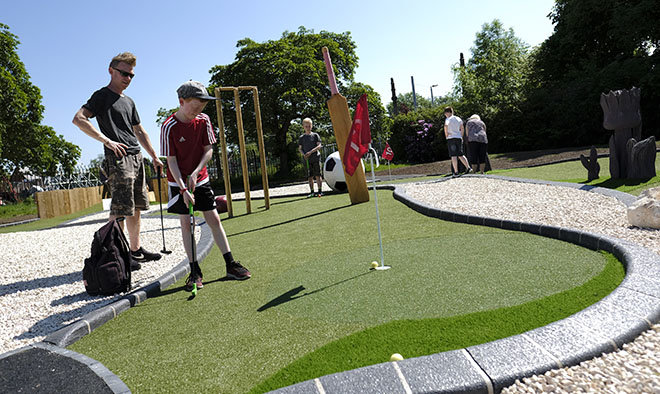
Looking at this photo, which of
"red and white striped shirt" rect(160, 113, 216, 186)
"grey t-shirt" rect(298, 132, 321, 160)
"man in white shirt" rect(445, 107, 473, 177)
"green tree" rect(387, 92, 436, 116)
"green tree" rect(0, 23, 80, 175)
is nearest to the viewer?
"red and white striped shirt" rect(160, 113, 216, 186)

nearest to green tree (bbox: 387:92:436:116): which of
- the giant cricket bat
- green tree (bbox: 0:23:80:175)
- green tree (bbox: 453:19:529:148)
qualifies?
green tree (bbox: 453:19:529:148)

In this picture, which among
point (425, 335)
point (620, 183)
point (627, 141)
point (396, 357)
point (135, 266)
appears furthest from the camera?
point (627, 141)

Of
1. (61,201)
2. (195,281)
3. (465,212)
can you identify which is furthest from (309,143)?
(61,201)

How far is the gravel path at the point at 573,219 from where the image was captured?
1860 millimetres

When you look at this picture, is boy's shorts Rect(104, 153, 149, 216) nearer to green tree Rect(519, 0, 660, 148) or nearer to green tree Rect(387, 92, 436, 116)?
green tree Rect(519, 0, 660, 148)

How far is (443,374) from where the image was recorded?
1.93 meters

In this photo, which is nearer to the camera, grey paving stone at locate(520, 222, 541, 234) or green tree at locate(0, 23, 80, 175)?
grey paving stone at locate(520, 222, 541, 234)

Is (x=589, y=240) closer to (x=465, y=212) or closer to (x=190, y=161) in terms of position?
(x=465, y=212)

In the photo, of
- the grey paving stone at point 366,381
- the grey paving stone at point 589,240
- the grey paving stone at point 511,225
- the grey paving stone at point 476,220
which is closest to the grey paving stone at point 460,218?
the grey paving stone at point 476,220

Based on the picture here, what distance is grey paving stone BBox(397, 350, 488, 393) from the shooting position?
187cm

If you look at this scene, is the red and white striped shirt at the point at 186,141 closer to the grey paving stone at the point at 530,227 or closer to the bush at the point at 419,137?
the grey paving stone at the point at 530,227

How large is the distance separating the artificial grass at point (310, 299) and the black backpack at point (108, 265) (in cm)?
43

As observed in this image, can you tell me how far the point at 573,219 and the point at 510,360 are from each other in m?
3.72

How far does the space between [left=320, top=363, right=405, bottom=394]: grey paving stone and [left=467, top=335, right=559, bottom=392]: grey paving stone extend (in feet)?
1.26
